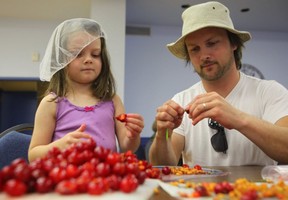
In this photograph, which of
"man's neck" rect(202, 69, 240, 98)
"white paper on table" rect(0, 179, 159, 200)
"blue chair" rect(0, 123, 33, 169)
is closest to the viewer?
"white paper on table" rect(0, 179, 159, 200)

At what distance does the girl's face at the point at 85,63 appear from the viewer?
45.7 inches

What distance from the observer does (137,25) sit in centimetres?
523

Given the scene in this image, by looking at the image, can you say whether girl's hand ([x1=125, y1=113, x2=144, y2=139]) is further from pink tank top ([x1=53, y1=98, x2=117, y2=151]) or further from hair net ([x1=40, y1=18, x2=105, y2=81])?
hair net ([x1=40, y1=18, x2=105, y2=81])

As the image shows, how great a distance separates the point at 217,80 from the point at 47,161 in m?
1.07

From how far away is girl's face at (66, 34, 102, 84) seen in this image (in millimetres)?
1160

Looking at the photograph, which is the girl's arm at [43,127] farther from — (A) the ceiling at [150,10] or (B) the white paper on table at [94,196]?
(A) the ceiling at [150,10]

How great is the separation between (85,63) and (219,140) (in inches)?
26.7

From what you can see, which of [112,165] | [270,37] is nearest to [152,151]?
[112,165]

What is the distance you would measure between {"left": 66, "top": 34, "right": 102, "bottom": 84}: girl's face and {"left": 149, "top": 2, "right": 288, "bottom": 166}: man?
318 mm

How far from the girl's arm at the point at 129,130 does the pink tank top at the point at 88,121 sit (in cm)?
4

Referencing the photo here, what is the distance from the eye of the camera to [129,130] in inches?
42.4

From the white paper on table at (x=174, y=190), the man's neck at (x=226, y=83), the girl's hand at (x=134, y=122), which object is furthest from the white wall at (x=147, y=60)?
the white paper on table at (x=174, y=190)

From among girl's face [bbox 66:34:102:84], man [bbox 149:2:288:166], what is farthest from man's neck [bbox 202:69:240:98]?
girl's face [bbox 66:34:102:84]

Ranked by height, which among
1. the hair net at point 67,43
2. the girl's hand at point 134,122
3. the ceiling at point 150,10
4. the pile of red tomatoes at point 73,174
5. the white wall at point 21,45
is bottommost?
the pile of red tomatoes at point 73,174
